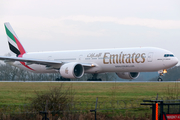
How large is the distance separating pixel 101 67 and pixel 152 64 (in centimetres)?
592

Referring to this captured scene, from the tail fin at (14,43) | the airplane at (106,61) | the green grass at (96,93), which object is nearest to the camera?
the green grass at (96,93)

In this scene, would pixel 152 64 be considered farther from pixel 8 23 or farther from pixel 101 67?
pixel 8 23

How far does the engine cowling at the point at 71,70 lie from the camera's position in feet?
108

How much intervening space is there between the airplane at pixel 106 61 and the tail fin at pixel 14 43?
2684mm

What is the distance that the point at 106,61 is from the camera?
34156mm

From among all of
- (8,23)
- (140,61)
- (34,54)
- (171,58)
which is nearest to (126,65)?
(140,61)

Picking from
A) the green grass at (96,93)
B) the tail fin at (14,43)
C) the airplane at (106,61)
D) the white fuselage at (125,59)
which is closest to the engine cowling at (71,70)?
the airplane at (106,61)

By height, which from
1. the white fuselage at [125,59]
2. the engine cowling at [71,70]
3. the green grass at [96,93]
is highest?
the white fuselage at [125,59]

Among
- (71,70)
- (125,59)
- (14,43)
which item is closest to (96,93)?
(71,70)

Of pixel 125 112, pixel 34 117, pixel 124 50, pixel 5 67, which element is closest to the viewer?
pixel 34 117

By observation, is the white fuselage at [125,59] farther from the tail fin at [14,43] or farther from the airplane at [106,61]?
the tail fin at [14,43]

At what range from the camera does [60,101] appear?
11.0 metres

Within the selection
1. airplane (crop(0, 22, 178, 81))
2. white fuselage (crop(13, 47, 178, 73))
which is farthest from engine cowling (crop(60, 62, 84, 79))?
white fuselage (crop(13, 47, 178, 73))

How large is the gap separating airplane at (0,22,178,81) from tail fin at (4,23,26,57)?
268 centimetres
